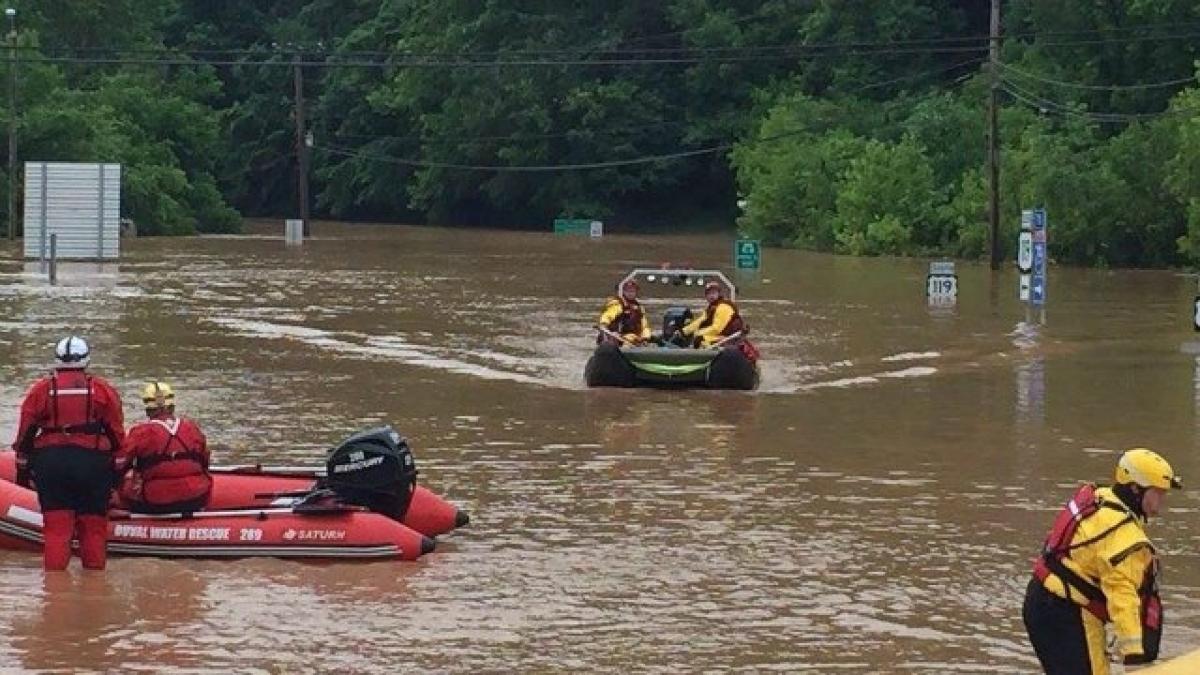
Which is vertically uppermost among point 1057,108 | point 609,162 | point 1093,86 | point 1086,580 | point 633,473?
point 1093,86

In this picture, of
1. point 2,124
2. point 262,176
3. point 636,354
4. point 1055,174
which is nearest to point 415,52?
point 262,176

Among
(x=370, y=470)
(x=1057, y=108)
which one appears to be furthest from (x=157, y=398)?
(x=1057, y=108)

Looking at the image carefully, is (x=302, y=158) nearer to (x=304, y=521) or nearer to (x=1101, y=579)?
(x=304, y=521)

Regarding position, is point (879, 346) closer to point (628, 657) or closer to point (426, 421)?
point (426, 421)

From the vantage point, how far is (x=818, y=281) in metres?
53.2

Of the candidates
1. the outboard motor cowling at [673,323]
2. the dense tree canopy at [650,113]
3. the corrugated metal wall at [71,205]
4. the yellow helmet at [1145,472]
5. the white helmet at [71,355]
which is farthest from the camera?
the dense tree canopy at [650,113]

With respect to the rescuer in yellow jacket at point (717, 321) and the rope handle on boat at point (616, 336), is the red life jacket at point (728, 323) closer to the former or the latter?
the rescuer in yellow jacket at point (717, 321)

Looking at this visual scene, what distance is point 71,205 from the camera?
182ft

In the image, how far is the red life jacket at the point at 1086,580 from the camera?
9.33 meters

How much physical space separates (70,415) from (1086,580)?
7.45 metres

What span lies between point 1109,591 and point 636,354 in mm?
17077

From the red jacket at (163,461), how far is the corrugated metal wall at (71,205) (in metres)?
40.1

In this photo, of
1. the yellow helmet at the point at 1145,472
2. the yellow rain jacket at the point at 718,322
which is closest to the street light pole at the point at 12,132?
the yellow rain jacket at the point at 718,322

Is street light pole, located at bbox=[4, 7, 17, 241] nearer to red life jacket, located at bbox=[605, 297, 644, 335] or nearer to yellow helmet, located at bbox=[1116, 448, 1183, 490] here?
red life jacket, located at bbox=[605, 297, 644, 335]
